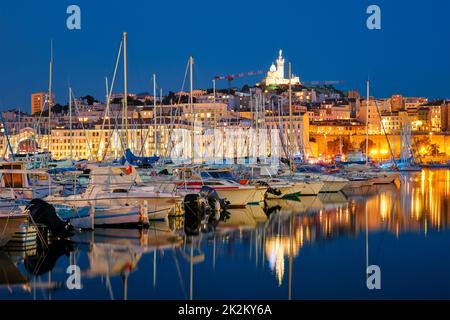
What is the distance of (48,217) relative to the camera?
60.4ft

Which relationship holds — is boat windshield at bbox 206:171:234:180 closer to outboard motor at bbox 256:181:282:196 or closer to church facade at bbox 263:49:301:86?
outboard motor at bbox 256:181:282:196

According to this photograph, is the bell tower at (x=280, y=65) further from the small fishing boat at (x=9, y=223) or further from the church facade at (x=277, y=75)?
the small fishing boat at (x=9, y=223)

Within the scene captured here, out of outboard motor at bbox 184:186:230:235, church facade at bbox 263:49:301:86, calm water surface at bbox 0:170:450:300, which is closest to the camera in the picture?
calm water surface at bbox 0:170:450:300

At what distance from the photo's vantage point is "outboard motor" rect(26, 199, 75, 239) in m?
18.2

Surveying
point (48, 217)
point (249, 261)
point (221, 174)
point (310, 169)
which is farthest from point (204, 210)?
point (310, 169)

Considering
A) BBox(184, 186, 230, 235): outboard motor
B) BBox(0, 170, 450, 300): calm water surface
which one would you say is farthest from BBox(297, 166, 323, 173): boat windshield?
BBox(0, 170, 450, 300): calm water surface

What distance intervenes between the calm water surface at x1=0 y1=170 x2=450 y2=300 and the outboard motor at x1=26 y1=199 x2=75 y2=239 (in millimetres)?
429

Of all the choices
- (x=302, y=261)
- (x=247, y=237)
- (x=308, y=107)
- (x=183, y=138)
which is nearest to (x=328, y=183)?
(x=183, y=138)

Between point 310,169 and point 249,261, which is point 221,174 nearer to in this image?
point 310,169

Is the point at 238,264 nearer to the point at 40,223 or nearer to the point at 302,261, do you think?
the point at 302,261

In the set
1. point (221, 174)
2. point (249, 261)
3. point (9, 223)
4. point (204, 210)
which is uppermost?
point (221, 174)

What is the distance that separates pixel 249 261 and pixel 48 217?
513 cm

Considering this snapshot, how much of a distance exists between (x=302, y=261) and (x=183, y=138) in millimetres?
31726

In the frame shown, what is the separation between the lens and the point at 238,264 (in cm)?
1633
